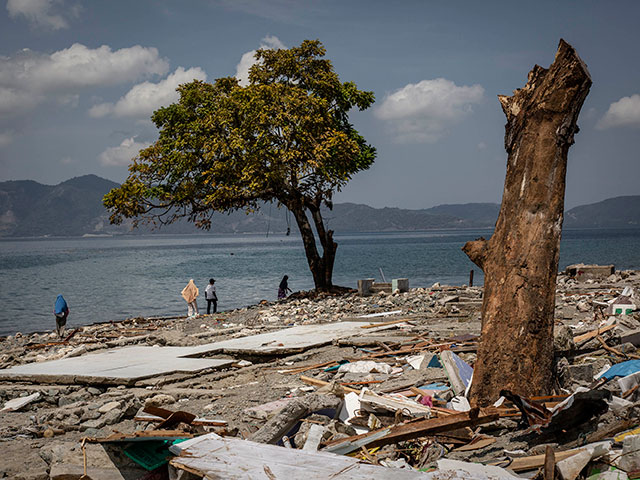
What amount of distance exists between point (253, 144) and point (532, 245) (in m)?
18.1

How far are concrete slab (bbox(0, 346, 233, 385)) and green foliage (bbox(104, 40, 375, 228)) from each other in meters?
12.3

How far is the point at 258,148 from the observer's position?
22469 millimetres

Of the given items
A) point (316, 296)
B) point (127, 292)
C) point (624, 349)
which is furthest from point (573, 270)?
point (127, 292)

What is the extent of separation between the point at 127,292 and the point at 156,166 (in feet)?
80.4

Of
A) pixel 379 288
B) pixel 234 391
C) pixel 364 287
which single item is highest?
pixel 234 391

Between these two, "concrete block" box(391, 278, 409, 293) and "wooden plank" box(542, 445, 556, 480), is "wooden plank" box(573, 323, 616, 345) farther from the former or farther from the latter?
"concrete block" box(391, 278, 409, 293)

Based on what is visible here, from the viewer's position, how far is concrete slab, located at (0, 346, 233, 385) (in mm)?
9070

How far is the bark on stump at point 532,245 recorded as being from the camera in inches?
218

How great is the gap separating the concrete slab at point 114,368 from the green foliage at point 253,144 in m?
12.3

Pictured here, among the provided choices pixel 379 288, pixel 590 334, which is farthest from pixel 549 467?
pixel 379 288

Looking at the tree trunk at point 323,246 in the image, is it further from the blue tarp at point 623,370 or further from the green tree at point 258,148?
the blue tarp at point 623,370

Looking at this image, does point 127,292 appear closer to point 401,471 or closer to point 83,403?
point 83,403

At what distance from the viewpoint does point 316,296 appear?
24375 millimetres

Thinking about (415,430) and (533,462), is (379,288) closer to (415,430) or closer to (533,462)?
(415,430)
